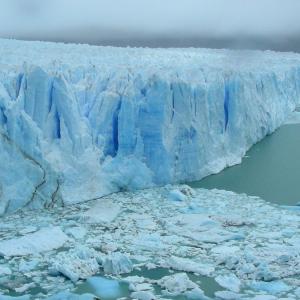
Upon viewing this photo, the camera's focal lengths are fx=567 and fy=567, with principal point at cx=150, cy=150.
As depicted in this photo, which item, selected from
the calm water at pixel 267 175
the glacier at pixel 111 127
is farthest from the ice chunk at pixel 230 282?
the glacier at pixel 111 127

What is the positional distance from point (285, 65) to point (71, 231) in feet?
23.0

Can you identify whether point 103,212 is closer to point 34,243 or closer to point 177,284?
point 34,243

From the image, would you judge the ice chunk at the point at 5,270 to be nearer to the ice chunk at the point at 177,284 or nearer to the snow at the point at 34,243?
the snow at the point at 34,243

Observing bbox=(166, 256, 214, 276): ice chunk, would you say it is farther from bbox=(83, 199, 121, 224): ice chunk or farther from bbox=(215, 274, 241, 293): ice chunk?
bbox=(83, 199, 121, 224): ice chunk

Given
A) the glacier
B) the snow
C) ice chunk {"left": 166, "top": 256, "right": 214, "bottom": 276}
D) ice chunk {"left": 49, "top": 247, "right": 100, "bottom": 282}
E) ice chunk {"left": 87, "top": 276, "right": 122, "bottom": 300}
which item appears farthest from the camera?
the glacier

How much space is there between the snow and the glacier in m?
0.77

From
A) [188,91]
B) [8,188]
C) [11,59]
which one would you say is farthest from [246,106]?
[8,188]

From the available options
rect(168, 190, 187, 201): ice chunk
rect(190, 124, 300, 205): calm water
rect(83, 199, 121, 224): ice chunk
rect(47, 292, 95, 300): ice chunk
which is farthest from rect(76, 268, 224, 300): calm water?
rect(190, 124, 300, 205): calm water

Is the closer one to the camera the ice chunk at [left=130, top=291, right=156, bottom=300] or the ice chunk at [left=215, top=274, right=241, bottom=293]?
the ice chunk at [left=130, top=291, right=156, bottom=300]

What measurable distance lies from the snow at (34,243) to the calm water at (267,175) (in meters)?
2.29

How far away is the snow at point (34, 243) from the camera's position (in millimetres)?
4582

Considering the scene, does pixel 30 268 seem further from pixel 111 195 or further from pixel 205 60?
pixel 205 60

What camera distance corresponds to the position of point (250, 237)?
4.93 meters

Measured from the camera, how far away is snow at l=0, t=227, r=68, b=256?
4.58 m
